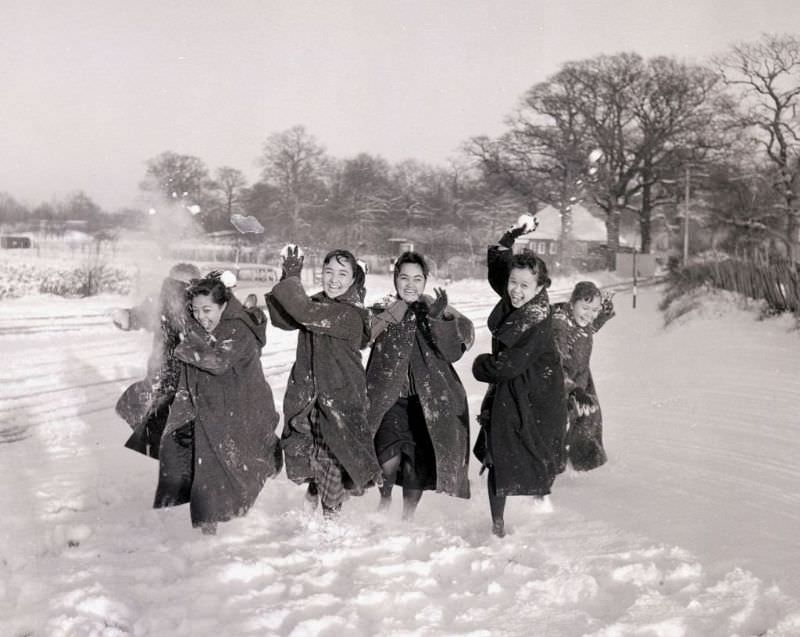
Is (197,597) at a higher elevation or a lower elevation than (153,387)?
lower

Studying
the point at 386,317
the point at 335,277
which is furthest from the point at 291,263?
Result: the point at 386,317

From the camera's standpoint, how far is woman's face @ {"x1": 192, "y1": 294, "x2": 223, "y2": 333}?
4344 mm

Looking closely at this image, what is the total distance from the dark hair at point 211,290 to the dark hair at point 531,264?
66.5 inches

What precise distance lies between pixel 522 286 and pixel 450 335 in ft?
1.67

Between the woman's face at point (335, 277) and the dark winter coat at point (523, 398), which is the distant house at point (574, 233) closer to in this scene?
the dark winter coat at point (523, 398)

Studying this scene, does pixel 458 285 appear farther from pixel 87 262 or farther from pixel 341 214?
pixel 87 262

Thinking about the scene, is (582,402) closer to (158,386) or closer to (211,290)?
(211,290)

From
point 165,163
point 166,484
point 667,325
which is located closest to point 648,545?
point 166,484

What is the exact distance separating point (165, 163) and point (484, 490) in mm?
27003

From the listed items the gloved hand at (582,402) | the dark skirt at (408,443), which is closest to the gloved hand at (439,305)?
the dark skirt at (408,443)

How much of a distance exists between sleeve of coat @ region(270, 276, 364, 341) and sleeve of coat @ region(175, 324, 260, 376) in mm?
310

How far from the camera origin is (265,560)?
3916 millimetres

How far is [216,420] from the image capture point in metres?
4.30

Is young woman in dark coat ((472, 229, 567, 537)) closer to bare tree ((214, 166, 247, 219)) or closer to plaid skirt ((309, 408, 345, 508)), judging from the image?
plaid skirt ((309, 408, 345, 508))
